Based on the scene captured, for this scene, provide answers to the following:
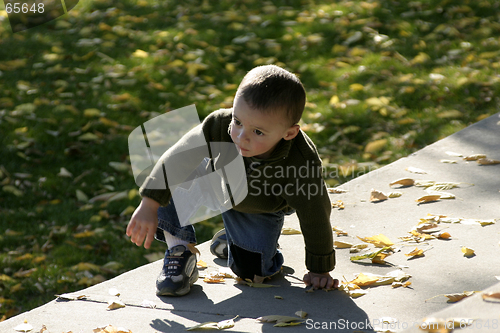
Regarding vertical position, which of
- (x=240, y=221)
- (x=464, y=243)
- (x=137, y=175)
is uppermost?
(x=240, y=221)

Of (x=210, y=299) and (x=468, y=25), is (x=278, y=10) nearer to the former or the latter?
(x=468, y=25)

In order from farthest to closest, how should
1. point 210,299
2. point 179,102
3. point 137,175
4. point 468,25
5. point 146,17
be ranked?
1. point 146,17
2. point 468,25
3. point 179,102
4. point 137,175
5. point 210,299

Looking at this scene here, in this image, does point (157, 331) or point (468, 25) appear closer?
point (157, 331)

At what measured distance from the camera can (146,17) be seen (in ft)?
21.8

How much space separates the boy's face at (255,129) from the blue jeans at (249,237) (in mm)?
398

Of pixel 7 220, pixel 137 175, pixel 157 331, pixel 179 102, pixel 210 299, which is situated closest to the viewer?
pixel 157 331

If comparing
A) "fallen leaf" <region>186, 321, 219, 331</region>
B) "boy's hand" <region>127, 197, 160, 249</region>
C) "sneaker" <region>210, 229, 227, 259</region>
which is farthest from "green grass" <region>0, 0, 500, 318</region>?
"fallen leaf" <region>186, 321, 219, 331</region>

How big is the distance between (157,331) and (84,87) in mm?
3625

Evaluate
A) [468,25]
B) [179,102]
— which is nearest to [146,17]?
[179,102]

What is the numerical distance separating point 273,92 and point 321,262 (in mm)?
732

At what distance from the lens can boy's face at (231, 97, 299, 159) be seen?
1964 mm

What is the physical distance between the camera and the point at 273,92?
1945 mm

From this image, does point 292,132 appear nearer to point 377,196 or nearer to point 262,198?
point 262,198

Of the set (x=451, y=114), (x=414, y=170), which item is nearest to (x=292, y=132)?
(x=414, y=170)
